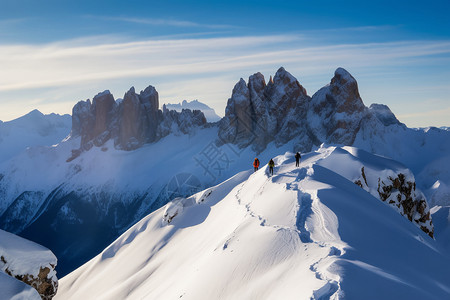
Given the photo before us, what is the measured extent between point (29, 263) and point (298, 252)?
107ft

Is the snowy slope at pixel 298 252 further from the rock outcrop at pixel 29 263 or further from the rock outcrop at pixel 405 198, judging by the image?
the rock outcrop at pixel 29 263

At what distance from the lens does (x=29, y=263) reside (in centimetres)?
4300

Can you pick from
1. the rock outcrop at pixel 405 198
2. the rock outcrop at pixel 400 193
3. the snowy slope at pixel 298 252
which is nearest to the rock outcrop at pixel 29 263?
the snowy slope at pixel 298 252

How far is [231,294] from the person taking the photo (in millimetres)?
21656

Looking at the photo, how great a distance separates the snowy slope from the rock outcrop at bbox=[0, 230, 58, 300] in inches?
318

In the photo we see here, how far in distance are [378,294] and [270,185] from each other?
1078 inches

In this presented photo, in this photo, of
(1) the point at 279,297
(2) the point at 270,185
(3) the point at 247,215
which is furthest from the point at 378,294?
(2) the point at 270,185


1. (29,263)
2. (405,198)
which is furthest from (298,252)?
(405,198)

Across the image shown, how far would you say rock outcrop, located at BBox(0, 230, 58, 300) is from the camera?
4047cm

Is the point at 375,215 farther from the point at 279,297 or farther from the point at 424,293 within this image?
the point at 279,297

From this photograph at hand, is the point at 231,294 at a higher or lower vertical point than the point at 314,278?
lower

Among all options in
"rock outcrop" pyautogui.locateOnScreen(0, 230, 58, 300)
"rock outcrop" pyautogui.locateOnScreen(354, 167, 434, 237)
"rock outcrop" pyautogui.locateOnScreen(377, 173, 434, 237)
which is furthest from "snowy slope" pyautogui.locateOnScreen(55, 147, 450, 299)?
"rock outcrop" pyautogui.locateOnScreen(0, 230, 58, 300)

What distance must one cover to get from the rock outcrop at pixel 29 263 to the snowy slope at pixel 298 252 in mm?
8071

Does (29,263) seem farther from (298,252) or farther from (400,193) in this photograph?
(400,193)
